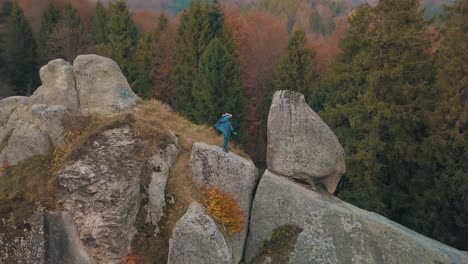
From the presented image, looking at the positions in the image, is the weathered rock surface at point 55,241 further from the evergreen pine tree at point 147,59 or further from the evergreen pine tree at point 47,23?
the evergreen pine tree at point 47,23

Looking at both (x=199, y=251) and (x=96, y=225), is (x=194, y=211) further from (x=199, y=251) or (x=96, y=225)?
(x=96, y=225)

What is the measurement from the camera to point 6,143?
19.6 metres

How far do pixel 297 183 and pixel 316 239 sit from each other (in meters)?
2.23

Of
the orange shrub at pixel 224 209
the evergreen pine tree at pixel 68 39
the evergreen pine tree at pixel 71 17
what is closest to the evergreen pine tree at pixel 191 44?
the evergreen pine tree at pixel 68 39

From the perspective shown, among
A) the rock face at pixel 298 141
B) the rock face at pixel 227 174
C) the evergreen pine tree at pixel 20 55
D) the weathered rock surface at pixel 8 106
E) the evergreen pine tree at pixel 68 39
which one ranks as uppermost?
the rock face at pixel 298 141

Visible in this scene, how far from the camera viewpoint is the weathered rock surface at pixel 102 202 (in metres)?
14.1

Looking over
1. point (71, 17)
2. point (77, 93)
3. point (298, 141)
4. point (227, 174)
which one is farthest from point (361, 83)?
point (71, 17)

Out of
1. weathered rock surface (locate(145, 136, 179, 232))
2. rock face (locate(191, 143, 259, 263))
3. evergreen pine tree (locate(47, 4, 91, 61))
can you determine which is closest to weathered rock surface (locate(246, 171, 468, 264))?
rock face (locate(191, 143, 259, 263))

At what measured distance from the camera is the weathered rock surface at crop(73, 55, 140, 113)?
65.2 feet

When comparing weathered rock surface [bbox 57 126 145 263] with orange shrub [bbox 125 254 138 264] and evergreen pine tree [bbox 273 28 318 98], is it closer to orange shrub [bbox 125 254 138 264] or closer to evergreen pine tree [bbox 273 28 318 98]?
orange shrub [bbox 125 254 138 264]

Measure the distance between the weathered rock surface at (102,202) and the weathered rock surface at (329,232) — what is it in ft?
15.5

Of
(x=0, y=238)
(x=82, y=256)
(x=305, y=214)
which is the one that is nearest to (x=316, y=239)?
(x=305, y=214)

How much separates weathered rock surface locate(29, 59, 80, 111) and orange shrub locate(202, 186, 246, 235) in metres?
8.67

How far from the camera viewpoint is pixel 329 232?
15523mm
